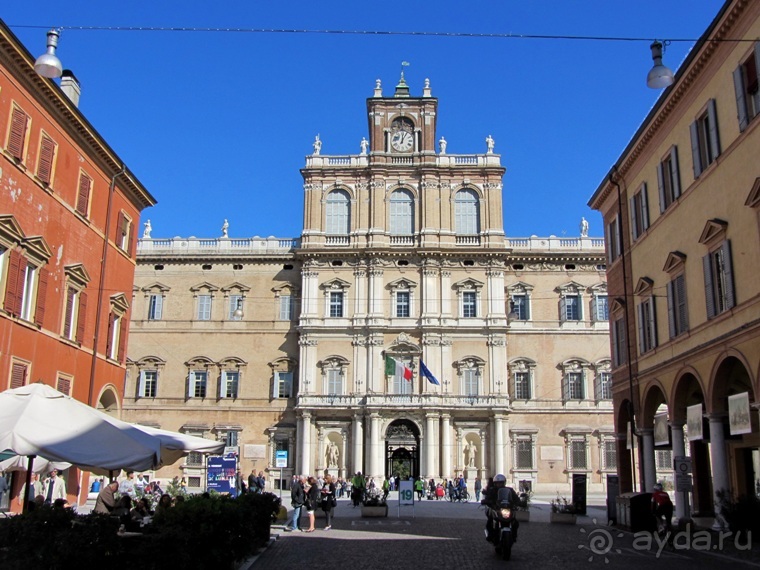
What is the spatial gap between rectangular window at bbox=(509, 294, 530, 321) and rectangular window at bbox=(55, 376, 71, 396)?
3158 centimetres

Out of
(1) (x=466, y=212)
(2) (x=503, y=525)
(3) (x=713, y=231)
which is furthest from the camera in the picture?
(1) (x=466, y=212)

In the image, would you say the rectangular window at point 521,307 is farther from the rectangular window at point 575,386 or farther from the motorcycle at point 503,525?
the motorcycle at point 503,525

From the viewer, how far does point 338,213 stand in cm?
5247

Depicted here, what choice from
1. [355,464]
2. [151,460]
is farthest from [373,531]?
[355,464]

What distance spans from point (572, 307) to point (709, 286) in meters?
30.9

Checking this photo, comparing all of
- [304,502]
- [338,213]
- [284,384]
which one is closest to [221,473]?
[304,502]

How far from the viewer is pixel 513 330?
50.8 meters

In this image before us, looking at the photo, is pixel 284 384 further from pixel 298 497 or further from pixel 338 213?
pixel 298 497

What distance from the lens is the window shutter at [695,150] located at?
21491 mm

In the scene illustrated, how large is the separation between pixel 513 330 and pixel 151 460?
131ft

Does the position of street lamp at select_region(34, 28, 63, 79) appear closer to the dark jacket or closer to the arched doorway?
the dark jacket

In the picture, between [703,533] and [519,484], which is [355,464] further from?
[703,533]

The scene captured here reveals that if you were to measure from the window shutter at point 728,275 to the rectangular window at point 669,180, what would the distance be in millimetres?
3907

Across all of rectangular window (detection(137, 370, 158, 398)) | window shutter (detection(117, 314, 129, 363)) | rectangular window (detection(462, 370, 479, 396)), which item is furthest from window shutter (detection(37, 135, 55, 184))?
rectangular window (detection(462, 370, 479, 396))
